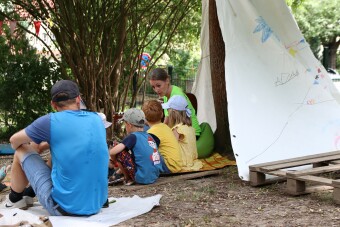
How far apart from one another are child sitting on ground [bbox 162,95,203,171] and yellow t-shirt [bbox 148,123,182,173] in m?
0.16

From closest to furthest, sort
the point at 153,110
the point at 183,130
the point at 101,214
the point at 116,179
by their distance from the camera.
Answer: the point at 101,214
the point at 116,179
the point at 153,110
the point at 183,130

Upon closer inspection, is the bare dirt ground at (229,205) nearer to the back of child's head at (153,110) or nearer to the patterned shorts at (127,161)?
the patterned shorts at (127,161)

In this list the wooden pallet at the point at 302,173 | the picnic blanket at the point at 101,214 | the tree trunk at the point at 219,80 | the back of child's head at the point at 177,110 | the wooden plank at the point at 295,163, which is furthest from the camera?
the tree trunk at the point at 219,80

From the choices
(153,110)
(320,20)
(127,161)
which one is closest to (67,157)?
(127,161)

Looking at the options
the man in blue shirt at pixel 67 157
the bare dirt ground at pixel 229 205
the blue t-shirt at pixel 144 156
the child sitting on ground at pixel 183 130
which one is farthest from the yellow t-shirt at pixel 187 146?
the man in blue shirt at pixel 67 157

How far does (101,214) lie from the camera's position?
386 centimetres

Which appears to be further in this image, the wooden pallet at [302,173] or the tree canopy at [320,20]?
the tree canopy at [320,20]

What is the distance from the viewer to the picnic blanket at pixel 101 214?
3590 millimetres

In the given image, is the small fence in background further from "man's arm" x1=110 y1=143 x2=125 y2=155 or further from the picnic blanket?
the picnic blanket

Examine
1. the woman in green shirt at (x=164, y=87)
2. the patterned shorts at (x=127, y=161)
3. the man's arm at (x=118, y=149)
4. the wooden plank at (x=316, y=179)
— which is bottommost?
the wooden plank at (x=316, y=179)

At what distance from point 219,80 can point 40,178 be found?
3.25 metres

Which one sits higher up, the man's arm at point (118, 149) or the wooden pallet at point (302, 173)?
the man's arm at point (118, 149)

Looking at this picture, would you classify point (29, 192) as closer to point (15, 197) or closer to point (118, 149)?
point (15, 197)

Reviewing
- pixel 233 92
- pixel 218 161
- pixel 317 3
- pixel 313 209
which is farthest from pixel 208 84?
pixel 317 3
